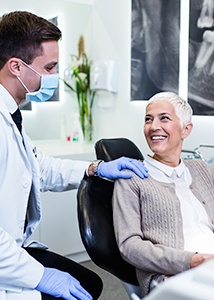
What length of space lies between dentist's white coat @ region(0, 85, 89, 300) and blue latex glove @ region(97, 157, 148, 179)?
0.28 metres

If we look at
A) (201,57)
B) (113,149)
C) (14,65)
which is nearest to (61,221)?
(113,149)

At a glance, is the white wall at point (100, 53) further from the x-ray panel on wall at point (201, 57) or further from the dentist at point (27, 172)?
the dentist at point (27, 172)

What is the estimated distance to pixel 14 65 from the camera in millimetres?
1534

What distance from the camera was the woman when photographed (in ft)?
4.54

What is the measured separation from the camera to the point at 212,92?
2488 mm

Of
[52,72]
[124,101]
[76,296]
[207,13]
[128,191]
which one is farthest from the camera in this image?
[124,101]

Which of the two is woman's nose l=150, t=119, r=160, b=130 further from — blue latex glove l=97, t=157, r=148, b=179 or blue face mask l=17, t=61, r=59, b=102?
blue face mask l=17, t=61, r=59, b=102

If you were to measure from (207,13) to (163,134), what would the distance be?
3.84 ft

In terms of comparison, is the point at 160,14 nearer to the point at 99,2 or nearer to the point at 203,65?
the point at 203,65

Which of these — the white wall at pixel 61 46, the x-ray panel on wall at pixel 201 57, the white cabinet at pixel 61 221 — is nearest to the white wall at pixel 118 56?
the white wall at pixel 61 46

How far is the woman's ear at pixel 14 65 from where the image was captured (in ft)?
5.00

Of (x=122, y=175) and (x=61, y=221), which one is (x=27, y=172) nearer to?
(x=122, y=175)

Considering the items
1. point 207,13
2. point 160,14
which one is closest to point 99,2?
point 160,14

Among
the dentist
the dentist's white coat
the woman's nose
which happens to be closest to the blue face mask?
the dentist
